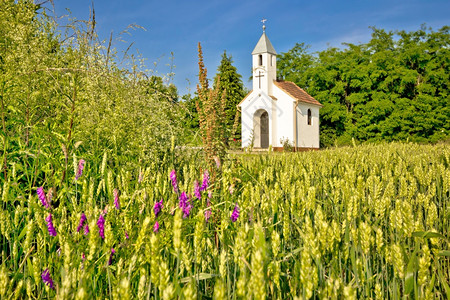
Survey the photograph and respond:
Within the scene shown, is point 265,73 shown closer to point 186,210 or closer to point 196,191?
point 196,191

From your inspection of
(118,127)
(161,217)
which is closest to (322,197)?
(161,217)

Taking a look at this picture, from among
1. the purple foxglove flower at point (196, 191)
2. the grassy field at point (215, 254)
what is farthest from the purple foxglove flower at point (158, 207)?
the purple foxglove flower at point (196, 191)

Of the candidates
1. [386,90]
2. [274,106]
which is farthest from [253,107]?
[386,90]

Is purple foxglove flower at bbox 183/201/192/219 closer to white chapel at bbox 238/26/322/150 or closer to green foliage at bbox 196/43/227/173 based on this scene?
green foliage at bbox 196/43/227/173

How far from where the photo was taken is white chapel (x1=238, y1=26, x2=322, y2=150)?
25.2 m

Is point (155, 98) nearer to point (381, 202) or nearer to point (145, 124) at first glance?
point (145, 124)

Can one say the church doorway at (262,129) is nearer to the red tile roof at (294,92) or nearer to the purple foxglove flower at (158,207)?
the red tile roof at (294,92)

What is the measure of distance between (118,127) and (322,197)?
2.20 meters

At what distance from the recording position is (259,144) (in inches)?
1085

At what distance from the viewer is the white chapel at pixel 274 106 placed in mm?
25234

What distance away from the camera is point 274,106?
26031 millimetres

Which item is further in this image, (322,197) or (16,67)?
(16,67)

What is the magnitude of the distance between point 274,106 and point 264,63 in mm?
3310

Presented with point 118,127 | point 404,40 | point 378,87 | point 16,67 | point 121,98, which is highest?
point 404,40
